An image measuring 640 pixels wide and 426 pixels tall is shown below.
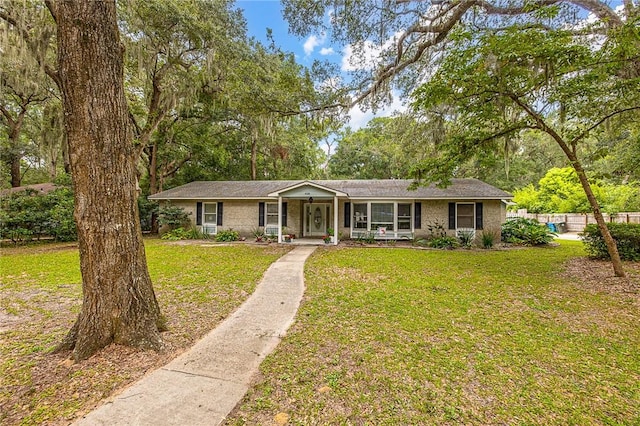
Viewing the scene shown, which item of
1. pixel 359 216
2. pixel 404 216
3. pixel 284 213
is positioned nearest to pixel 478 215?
pixel 404 216

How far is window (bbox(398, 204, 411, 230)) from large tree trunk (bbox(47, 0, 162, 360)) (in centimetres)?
1214

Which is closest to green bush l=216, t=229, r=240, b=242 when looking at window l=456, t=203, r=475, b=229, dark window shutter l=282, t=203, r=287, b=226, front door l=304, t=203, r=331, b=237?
dark window shutter l=282, t=203, r=287, b=226

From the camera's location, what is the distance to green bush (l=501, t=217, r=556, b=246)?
12766mm

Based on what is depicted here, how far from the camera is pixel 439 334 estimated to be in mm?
3896

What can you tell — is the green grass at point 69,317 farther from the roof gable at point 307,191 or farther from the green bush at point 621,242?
the green bush at point 621,242

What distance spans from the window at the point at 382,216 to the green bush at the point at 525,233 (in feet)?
18.4

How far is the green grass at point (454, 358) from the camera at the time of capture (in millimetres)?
2418

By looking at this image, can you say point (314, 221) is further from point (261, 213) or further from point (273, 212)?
point (261, 213)

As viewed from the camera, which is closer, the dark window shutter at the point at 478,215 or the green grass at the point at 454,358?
the green grass at the point at 454,358

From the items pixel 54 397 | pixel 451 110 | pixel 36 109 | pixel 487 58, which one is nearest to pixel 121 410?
pixel 54 397

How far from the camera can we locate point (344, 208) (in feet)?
46.6

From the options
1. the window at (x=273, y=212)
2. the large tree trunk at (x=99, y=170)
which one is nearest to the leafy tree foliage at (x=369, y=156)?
the window at (x=273, y=212)

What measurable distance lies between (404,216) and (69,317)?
12553 mm

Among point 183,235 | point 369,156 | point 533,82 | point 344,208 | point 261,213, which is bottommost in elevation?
point 183,235
